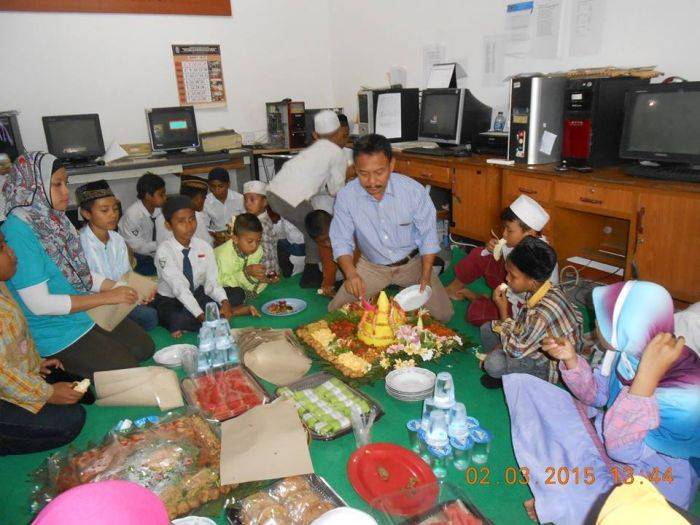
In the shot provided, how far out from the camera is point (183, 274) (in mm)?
3473

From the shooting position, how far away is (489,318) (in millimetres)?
3262

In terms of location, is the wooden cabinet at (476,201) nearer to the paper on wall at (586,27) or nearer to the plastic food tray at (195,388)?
the paper on wall at (586,27)

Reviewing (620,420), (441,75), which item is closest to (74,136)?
(441,75)

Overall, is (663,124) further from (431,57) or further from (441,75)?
(431,57)

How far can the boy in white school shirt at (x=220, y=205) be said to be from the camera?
493 cm

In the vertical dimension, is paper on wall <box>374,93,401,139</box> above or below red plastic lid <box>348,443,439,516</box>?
above

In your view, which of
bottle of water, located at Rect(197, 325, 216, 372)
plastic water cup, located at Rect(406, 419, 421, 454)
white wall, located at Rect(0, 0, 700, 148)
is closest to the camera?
plastic water cup, located at Rect(406, 419, 421, 454)

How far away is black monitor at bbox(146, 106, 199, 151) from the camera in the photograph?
19.0 ft

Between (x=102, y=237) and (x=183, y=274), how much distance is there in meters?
0.56

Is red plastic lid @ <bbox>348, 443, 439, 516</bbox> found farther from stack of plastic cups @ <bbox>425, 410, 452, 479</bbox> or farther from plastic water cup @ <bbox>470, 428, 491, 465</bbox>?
plastic water cup @ <bbox>470, 428, 491, 465</bbox>

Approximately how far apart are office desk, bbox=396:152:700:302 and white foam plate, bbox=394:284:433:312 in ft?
4.33

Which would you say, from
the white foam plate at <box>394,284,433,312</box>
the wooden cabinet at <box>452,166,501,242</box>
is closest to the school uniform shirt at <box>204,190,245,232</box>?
the wooden cabinet at <box>452,166,501,242</box>

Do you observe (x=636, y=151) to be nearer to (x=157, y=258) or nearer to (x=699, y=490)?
(x=699, y=490)

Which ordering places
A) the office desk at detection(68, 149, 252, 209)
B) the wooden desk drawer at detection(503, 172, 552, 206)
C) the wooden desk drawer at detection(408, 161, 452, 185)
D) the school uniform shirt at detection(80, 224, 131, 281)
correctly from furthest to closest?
the office desk at detection(68, 149, 252, 209) → the wooden desk drawer at detection(408, 161, 452, 185) → the wooden desk drawer at detection(503, 172, 552, 206) → the school uniform shirt at detection(80, 224, 131, 281)
